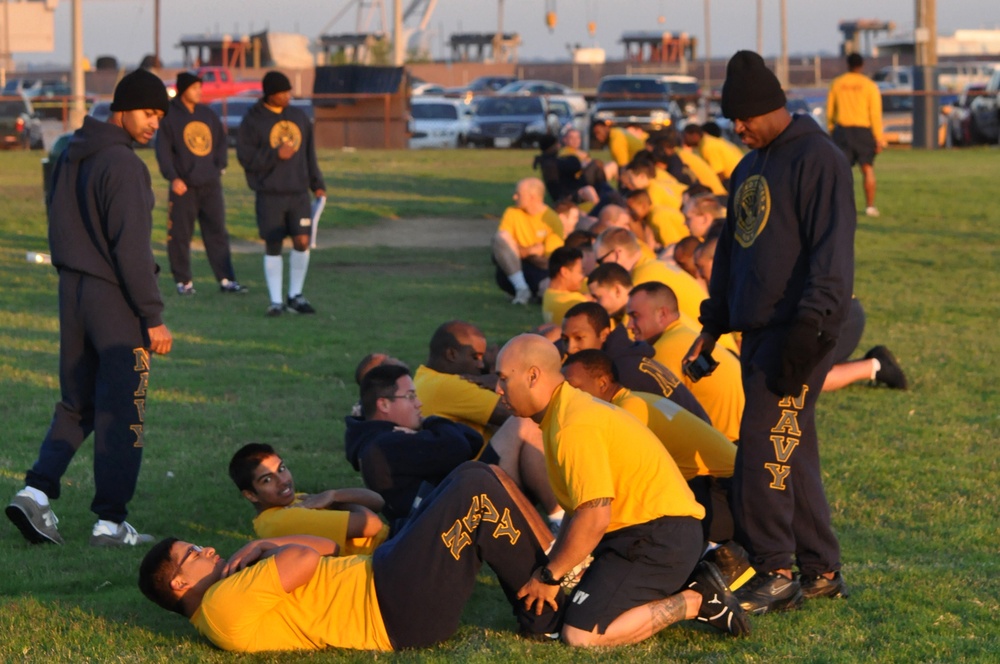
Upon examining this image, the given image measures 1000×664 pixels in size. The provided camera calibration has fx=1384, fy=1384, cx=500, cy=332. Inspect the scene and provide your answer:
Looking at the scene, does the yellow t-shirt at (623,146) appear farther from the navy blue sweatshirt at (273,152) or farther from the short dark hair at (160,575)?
the short dark hair at (160,575)

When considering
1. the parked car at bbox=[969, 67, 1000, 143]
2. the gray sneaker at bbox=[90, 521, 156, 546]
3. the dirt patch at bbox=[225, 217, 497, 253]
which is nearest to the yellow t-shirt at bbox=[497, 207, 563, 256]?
the dirt patch at bbox=[225, 217, 497, 253]

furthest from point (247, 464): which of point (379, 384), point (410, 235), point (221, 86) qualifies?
point (221, 86)

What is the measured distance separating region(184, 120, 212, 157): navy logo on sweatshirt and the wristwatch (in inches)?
376

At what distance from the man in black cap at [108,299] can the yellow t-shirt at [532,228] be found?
7.20 meters

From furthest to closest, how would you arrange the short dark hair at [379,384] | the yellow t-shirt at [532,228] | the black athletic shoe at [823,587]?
the yellow t-shirt at [532,228], the short dark hair at [379,384], the black athletic shoe at [823,587]

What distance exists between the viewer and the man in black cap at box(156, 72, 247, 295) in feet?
44.1

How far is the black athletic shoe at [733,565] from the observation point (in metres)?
5.19

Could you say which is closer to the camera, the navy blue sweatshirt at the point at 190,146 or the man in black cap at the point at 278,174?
the man in black cap at the point at 278,174

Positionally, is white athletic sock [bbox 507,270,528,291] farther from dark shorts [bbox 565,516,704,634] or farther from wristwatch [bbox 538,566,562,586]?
wristwatch [bbox 538,566,562,586]

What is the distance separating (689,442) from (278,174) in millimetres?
7425

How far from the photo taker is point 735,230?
5488 millimetres

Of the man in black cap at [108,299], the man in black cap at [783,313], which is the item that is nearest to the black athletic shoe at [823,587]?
the man in black cap at [783,313]

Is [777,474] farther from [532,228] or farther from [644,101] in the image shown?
[644,101]

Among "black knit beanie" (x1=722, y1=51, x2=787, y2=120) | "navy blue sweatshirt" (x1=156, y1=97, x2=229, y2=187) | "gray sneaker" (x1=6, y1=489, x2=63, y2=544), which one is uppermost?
"navy blue sweatshirt" (x1=156, y1=97, x2=229, y2=187)
